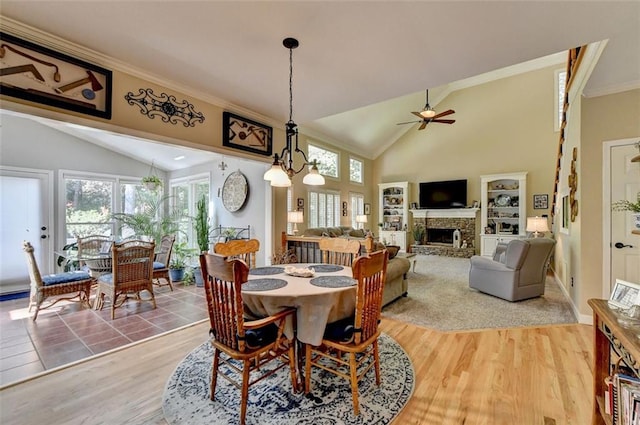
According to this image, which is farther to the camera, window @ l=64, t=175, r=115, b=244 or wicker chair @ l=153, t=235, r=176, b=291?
window @ l=64, t=175, r=115, b=244

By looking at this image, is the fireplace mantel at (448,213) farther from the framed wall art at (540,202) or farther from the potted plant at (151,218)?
the potted plant at (151,218)

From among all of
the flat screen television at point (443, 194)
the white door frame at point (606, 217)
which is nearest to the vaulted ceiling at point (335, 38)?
the white door frame at point (606, 217)

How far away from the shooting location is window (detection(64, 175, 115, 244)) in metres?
5.49

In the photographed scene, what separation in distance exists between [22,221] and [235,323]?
18.7 ft

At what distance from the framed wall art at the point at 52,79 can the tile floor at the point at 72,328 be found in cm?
231

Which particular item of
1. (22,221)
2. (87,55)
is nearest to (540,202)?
(87,55)

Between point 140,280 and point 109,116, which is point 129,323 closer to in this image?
point 140,280

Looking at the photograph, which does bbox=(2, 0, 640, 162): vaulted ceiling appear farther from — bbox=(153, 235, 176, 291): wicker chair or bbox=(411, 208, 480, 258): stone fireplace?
bbox=(411, 208, 480, 258): stone fireplace

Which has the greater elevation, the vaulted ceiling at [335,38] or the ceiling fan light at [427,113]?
the ceiling fan light at [427,113]

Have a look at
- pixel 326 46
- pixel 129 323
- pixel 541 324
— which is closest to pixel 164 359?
pixel 129 323

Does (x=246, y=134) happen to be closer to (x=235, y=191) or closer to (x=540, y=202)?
(x=235, y=191)

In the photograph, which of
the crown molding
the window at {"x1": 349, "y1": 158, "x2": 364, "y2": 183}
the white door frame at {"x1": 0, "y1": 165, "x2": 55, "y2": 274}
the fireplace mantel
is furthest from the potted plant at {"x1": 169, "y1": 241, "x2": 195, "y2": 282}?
the fireplace mantel

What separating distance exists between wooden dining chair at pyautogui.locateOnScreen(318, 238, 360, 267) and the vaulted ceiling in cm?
185

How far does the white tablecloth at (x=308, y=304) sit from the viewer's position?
6.43 ft
